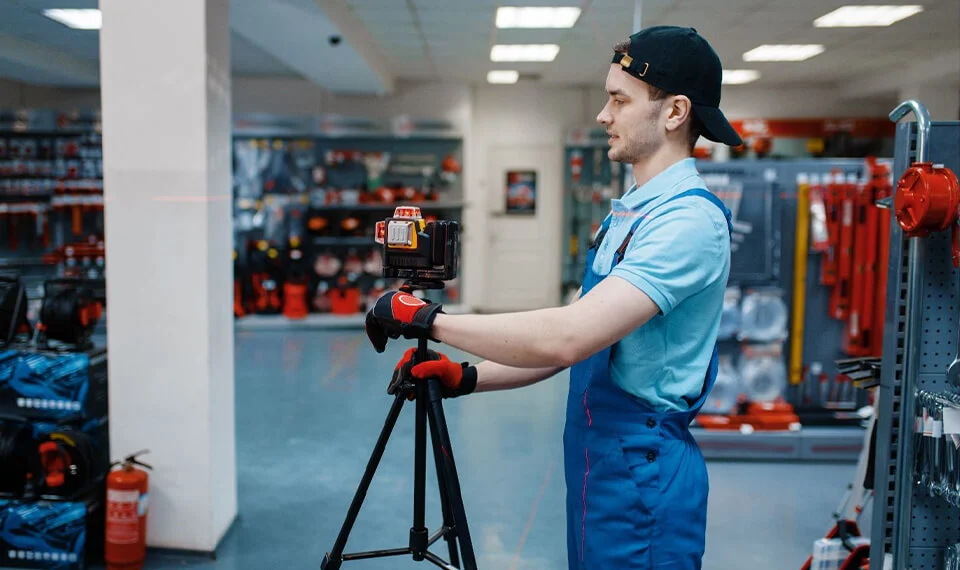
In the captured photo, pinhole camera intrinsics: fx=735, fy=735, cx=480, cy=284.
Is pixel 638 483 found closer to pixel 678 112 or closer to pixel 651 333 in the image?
pixel 651 333

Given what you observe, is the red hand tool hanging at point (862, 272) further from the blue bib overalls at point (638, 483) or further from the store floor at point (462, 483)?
the blue bib overalls at point (638, 483)

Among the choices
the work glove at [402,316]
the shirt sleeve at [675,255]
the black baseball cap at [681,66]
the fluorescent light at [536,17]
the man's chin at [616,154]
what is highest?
the fluorescent light at [536,17]

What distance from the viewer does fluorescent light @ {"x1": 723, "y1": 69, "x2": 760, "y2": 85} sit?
902 cm

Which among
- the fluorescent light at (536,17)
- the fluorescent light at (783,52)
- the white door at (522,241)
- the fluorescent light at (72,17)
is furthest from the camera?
the white door at (522,241)

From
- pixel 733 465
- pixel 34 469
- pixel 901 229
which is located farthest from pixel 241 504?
pixel 901 229

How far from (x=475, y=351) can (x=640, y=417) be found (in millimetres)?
357

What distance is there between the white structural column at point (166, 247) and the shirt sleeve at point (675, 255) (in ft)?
7.31

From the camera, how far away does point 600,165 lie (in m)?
10.2

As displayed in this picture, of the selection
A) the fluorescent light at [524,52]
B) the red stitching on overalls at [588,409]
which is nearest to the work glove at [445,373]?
the red stitching on overalls at [588,409]

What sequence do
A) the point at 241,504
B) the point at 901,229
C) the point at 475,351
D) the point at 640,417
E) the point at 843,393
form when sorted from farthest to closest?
1. the point at 843,393
2. the point at 241,504
3. the point at 901,229
4. the point at 640,417
5. the point at 475,351

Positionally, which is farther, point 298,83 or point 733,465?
point 298,83

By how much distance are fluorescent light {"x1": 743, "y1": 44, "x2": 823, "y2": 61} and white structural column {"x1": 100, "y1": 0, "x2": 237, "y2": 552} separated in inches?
249

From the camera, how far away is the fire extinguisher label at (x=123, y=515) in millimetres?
2891

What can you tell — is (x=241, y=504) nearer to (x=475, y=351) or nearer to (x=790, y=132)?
(x=475, y=351)
